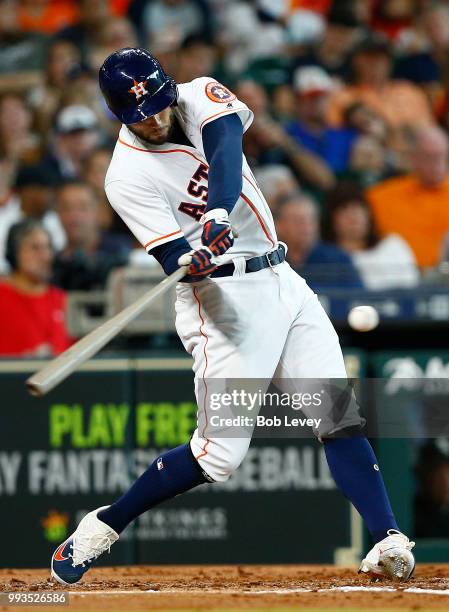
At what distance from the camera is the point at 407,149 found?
348 inches

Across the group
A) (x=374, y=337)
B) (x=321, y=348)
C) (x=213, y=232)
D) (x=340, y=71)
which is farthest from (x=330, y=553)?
(x=340, y=71)

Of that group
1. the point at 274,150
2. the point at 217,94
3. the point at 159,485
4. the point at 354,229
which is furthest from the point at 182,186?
the point at 274,150

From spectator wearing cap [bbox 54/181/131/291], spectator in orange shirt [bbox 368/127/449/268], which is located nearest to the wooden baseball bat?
spectator wearing cap [bbox 54/181/131/291]

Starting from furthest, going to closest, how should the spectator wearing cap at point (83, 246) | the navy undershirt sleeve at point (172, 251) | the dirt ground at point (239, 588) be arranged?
the spectator wearing cap at point (83, 246), the navy undershirt sleeve at point (172, 251), the dirt ground at point (239, 588)

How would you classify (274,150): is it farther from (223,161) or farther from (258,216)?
(223,161)

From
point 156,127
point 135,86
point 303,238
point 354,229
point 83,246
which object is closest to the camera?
point 135,86

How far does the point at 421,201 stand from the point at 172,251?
13.8 ft

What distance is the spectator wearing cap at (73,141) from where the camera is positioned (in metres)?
8.51

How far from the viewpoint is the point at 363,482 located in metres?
4.16

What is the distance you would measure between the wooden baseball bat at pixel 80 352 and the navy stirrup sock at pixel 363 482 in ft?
2.80

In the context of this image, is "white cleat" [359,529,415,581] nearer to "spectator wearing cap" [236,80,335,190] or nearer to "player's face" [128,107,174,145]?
"player's face" [128,107,174,145]

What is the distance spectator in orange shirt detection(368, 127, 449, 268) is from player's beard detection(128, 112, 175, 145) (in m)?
3.82
